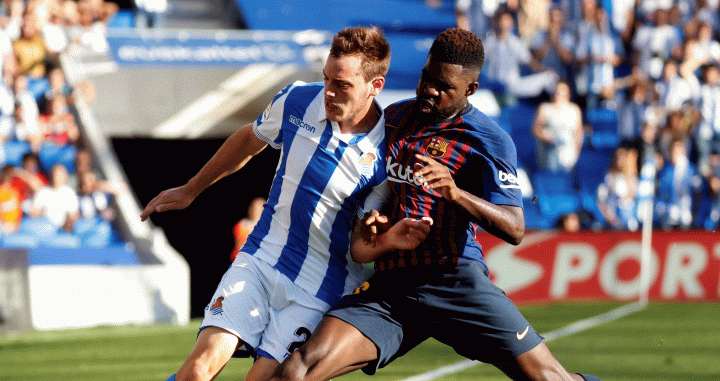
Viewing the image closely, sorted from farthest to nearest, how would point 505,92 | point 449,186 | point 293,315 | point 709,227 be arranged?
point 505,92 → point 709,227 → point 293,315 → point 449,186

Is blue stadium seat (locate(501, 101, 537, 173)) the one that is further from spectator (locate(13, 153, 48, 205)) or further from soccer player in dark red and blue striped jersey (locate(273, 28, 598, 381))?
soccer player in dark red and blue striped jersey (locate(273, 28, 598, 381))

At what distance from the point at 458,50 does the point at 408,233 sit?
2.84ft

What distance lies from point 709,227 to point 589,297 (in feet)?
10.1

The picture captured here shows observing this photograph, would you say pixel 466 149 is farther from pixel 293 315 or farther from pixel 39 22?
pixel 39 22

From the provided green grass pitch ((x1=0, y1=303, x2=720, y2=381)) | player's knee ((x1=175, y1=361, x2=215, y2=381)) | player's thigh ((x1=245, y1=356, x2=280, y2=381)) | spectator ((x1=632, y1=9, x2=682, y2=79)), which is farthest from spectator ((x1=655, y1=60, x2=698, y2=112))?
player's knee ((x1=175, y1=361, x2=215, y2=381))

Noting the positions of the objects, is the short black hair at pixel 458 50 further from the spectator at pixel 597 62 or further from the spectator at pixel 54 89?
the spectator at pixel 597 62

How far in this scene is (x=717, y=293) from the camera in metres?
12.9

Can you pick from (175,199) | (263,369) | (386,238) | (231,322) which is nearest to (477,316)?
(386,238)

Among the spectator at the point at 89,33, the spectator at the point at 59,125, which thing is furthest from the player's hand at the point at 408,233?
the spectator at the point at 59,125

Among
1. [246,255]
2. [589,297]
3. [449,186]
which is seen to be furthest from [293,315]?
[589,297]

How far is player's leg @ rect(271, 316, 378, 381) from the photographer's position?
3998mm

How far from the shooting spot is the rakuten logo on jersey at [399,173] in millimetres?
4268

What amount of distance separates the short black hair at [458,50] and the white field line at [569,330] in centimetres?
378

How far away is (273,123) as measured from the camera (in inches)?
183
